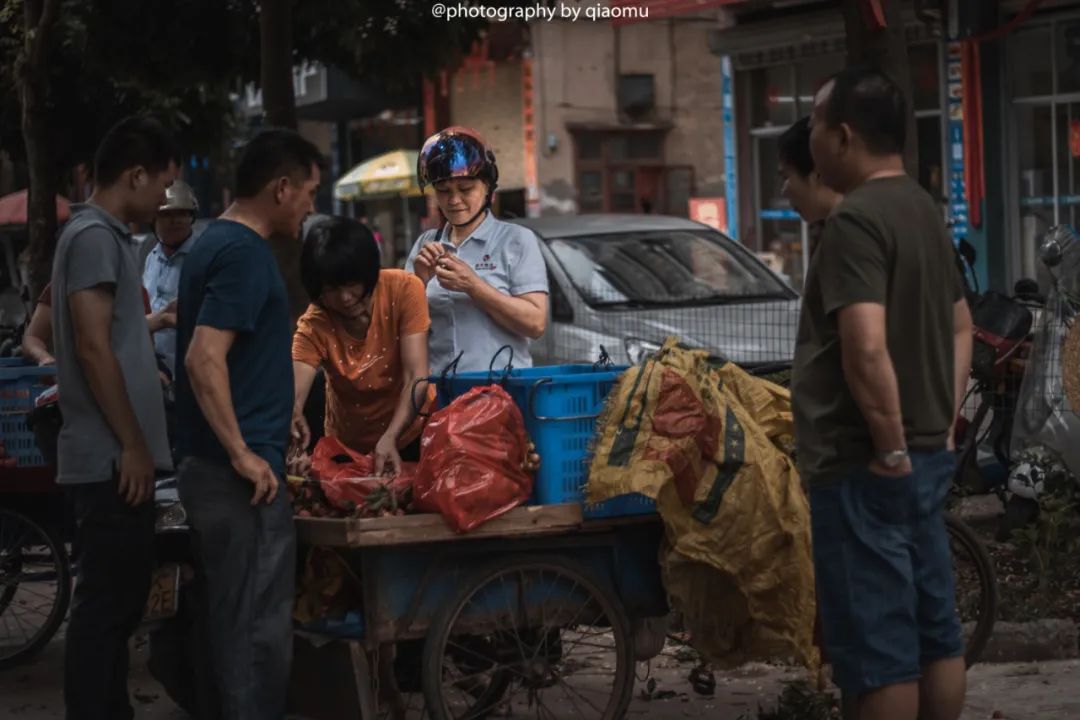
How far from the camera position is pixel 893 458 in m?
4.39

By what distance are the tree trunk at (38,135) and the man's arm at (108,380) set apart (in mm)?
9784

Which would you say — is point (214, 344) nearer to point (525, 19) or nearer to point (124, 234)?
point (124, 234)

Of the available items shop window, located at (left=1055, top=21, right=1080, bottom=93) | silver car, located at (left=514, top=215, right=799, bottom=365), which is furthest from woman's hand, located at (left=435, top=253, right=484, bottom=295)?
shop window, located at (left=1055, top=21, right=1080, bottom=93)

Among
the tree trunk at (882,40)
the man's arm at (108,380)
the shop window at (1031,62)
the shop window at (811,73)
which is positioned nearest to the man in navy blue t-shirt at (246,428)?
the man's arm at (108,380)

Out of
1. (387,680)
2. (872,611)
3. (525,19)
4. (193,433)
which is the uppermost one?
(525,19)

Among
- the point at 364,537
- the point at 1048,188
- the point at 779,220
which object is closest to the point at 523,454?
the point at 364,537

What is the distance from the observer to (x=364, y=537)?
5.21 metres

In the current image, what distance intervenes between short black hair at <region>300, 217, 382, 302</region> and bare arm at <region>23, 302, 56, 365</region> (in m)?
2.16

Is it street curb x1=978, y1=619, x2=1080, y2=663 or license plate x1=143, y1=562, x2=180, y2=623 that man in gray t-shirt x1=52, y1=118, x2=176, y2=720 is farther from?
street curb x1=978, y1=619, x2=1080, y2=663

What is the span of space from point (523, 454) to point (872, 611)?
4.25 ft

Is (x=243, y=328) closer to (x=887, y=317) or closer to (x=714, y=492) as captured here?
(x=714, y=492)

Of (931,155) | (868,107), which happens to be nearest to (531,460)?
(868,107)

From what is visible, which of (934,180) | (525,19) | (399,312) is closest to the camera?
(399,312)

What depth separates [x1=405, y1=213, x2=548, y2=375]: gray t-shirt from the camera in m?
5.96
